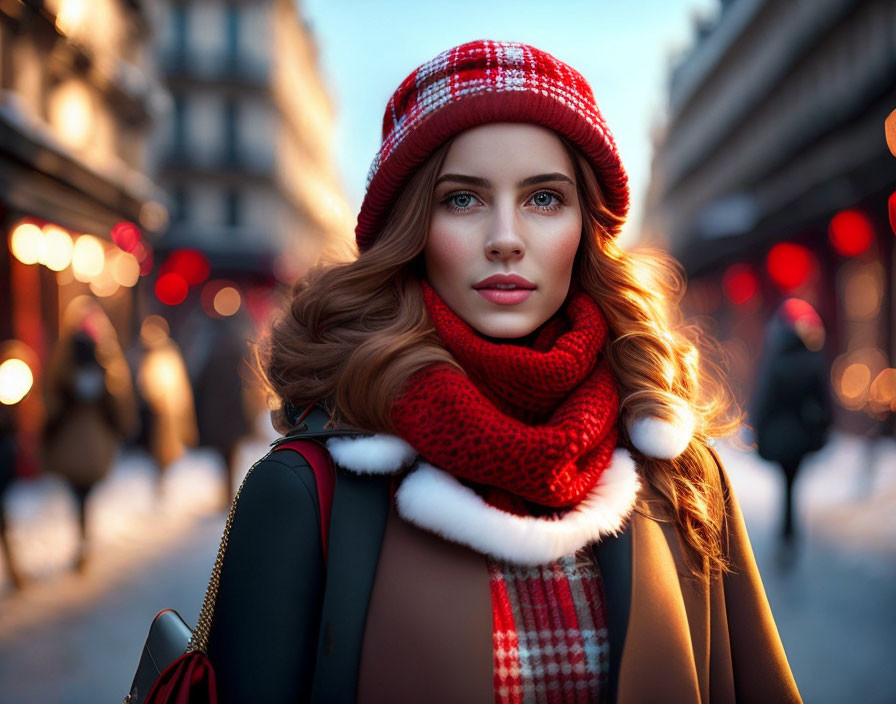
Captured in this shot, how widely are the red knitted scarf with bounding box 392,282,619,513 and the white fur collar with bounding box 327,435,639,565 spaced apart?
0.03 metres

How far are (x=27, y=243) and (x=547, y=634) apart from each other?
38.5ft

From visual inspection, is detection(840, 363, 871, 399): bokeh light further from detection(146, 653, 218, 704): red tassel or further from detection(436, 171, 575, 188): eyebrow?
detection(146, 653, 218, 704): red tassel

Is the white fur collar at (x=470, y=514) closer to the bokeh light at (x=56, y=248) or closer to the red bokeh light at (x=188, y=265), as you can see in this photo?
the bokeh light at (x=56, y=248)

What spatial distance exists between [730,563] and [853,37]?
16.8 metres

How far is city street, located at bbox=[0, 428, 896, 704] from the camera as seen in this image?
408cm

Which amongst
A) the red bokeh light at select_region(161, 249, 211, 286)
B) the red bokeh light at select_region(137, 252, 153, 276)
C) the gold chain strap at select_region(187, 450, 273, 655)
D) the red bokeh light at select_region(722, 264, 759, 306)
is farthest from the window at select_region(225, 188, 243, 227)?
the gold chain strap at select_region(187, 450, 273, 655)

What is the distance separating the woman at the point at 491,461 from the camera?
53.2 inches

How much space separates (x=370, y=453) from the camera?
1.40 meters

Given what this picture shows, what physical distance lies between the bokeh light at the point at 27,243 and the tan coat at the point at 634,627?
36.8ft

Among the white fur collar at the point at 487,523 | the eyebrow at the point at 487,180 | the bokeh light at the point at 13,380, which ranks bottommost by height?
the white fur collar at the point at 487,523

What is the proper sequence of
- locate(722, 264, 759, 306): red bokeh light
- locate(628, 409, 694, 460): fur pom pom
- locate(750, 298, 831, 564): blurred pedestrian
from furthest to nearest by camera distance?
1. locate(722, 264, 759, 306): red bokeh light
2. locate(750, 298, 831, 564): blurred pedestrian
3. locate(628, 409, 694, 460): fur pom pom

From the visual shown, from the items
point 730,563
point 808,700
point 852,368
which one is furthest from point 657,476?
point 852,368

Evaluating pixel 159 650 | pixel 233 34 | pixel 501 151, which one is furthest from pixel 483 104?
pixel 233 34

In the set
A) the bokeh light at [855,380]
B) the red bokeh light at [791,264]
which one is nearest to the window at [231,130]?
the red bokeh light at [791,264]
